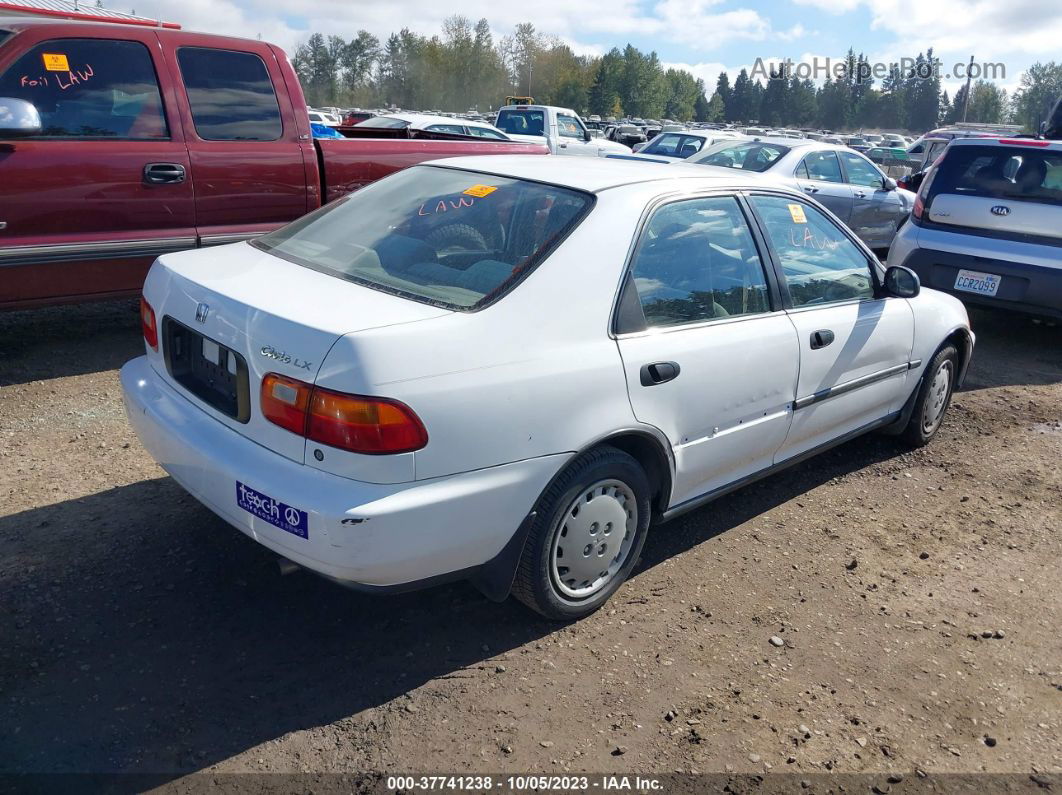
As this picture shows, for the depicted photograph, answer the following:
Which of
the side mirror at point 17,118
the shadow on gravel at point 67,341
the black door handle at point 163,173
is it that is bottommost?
the shadow on gravel at point 67,341

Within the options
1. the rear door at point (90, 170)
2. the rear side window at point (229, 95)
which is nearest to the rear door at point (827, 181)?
the rear side window at point (229, 95)

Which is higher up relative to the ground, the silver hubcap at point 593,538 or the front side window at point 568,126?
the front side window at point 568,126

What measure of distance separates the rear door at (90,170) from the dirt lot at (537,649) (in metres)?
1.27

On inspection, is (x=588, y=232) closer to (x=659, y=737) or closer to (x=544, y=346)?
(x=544, y=346)

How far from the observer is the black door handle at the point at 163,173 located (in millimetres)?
5461

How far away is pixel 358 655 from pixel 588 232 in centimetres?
165

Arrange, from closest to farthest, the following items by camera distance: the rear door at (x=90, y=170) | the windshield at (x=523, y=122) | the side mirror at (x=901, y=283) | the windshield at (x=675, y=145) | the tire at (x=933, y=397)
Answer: the side mirror at (x=901, y=283)
the tire at (x=933, y=397)
the rear door at (x=90, y=170)
the windshield at (x=675, y=145)
the windshield at (x=523, y=122)

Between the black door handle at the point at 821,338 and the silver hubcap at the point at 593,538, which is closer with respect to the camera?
the silver hubcap at the point at 593,538

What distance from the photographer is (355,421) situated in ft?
8.11

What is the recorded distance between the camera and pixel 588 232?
3086mm

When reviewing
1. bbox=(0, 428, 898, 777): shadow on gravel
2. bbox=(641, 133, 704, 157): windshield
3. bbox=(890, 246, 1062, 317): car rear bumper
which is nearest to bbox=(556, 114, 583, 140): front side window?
bbox=(641, 133, 704, 157): windshield

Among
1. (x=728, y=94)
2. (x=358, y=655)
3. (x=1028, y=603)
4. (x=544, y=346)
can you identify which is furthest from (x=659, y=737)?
(x=728, y=94)

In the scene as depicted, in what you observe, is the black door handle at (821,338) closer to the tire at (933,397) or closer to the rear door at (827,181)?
the tire at (933,397)

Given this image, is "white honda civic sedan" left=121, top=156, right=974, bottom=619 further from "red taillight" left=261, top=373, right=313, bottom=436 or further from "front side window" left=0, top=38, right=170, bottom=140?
"front side window" left=0, top=38, right=170, bottom=140
